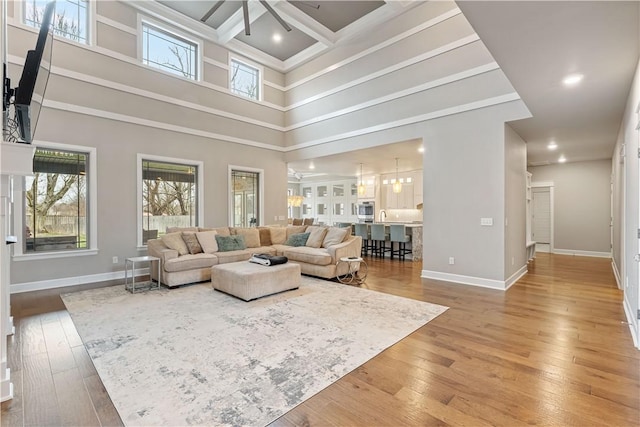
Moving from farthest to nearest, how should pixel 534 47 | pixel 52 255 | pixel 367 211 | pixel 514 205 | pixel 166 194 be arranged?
pixel 367 211 < pixel 166 194 < pixel 514 205 < pixel 52 255 < pixel 534 47

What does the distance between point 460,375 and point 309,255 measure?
3670 mm

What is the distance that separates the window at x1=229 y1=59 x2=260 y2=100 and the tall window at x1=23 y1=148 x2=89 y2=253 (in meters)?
3.81

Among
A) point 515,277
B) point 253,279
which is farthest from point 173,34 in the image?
point 515,277

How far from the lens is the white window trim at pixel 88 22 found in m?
4.82

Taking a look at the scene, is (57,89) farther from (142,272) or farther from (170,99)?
(142,272)

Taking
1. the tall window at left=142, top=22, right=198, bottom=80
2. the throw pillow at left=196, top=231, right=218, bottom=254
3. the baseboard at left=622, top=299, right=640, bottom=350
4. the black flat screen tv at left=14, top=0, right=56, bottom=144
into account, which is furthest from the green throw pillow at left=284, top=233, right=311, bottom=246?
the baseboard at left=622, top=299, right=640, bottom=350

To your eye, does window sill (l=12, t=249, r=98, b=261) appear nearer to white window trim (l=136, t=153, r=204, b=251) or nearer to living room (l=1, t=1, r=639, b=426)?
Answer: living room (l=1, t=1, r=639, b=426)

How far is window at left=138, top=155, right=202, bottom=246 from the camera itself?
243 inches

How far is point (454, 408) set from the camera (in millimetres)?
1952

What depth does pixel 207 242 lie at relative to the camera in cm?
573

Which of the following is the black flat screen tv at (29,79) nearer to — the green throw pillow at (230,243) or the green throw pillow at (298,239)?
the green throw pillow at (230,243)

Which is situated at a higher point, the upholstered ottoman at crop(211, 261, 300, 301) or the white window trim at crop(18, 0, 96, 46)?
the white window trim at crop(18, 0, 96, 46)

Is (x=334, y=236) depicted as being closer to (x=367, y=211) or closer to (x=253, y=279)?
(x=253, y=279)

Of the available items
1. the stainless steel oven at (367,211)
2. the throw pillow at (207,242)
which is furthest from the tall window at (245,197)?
the stainless steel oven at (367,211)
